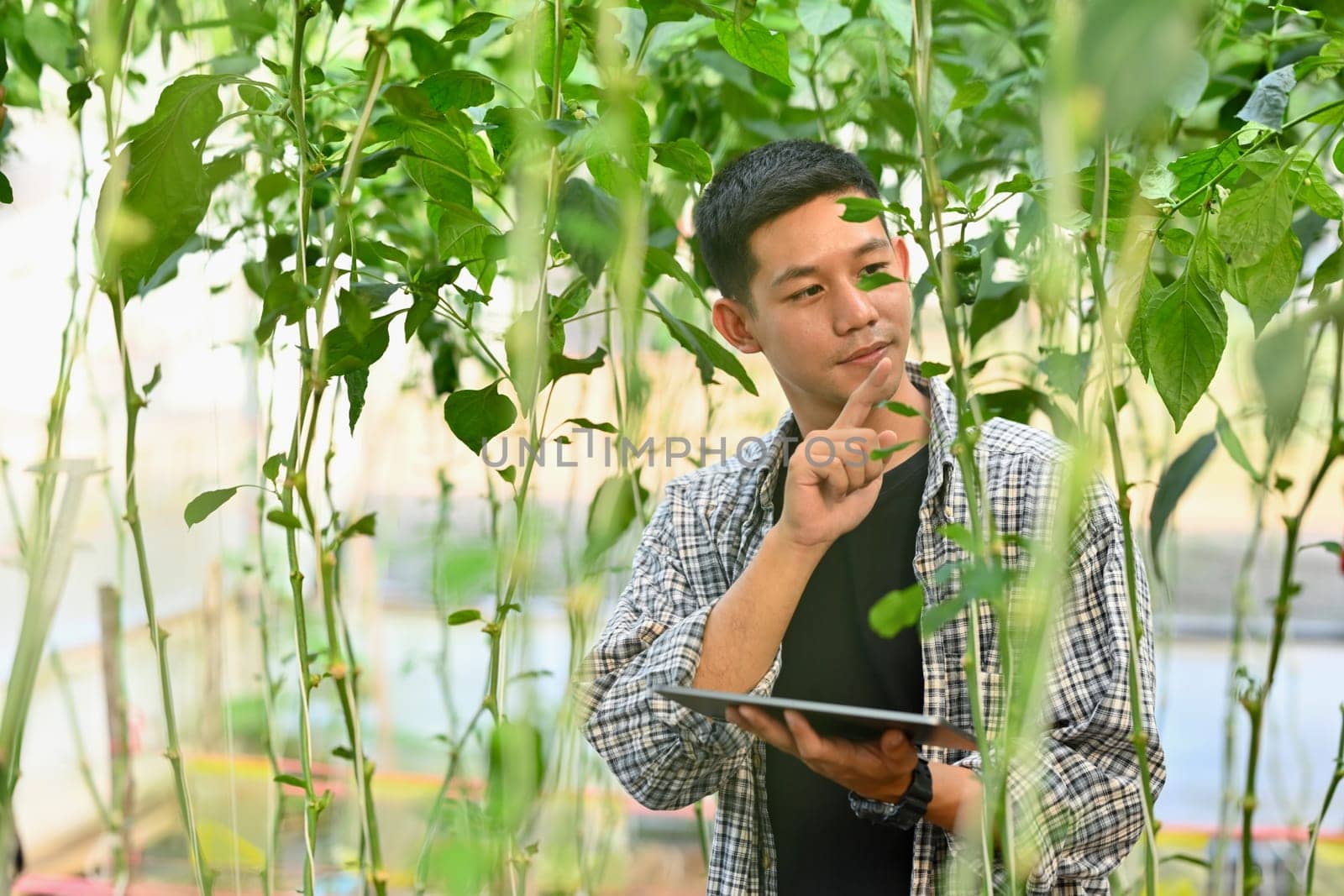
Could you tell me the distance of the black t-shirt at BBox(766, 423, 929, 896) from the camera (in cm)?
104

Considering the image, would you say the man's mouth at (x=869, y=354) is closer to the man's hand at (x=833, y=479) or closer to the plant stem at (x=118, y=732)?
the man's hand at (x=833, y=479)

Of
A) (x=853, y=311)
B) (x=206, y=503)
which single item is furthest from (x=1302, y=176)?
(x=206, y=503)

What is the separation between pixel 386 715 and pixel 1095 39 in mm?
1468

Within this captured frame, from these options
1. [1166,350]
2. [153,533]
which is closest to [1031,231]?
[1166,350]

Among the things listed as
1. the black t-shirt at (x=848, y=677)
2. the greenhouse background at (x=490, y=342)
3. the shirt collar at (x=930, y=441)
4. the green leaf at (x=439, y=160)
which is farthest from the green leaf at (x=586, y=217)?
the black t-shirt at (x=848, y=677)

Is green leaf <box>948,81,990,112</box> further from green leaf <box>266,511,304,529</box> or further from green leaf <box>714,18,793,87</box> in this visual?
green leaf <box>266,511,304,529</box>

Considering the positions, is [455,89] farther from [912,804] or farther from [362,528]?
[912,804]

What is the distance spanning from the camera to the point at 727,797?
3.47ft

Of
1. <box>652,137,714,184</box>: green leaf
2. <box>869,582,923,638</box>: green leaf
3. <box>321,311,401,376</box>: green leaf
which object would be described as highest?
<box>652,137,714,184</box>: green leaf

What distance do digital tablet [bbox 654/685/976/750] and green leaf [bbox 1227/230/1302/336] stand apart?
1.00 feet

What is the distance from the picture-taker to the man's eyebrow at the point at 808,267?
1021 millimetres

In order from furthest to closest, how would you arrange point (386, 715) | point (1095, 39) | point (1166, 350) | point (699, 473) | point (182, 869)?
point (182, 869)
point (386, 715)
point (699, 473)
point (1166, 350)
point (1095, 39)

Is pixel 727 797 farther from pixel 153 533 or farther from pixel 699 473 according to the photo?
pixel 153 533

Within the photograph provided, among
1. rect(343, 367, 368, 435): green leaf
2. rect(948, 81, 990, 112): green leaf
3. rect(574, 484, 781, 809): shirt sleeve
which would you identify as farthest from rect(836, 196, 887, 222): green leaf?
rect(574, 484, 781, 809): shirt sleeve
